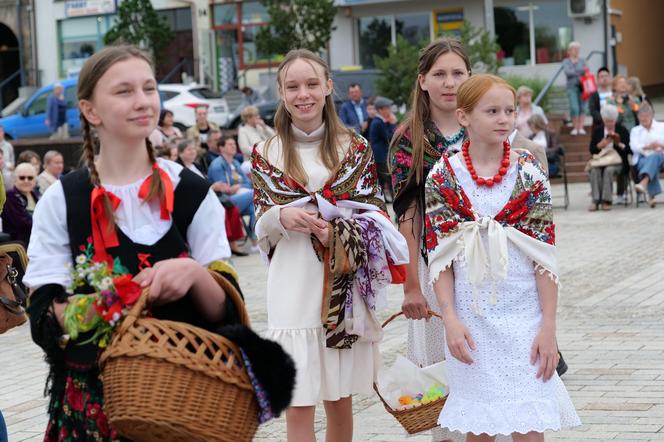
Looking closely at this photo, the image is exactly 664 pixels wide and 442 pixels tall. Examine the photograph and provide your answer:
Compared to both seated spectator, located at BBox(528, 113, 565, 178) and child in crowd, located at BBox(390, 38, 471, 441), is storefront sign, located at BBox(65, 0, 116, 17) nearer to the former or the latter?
seated spectator, located at BBox(528, 113, 565, 178)

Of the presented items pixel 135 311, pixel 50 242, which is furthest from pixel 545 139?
pixel 135 311

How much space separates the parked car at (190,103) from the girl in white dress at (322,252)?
1083 inches

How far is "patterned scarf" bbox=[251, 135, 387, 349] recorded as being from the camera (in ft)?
16.7

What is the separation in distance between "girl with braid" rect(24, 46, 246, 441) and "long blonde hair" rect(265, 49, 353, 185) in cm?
163

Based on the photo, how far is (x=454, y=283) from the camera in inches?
187

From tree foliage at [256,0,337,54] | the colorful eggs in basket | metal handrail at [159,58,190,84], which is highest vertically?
tree foliage at [256,0,337,54]

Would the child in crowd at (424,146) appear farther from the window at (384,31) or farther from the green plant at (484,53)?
the window at (384,31)

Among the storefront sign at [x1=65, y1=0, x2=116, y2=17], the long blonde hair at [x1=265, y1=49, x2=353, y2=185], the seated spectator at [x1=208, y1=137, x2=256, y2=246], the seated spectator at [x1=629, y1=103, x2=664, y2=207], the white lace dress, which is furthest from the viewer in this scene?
the storefront sign at [x1=65, y1=0, x2=116, y2=17]

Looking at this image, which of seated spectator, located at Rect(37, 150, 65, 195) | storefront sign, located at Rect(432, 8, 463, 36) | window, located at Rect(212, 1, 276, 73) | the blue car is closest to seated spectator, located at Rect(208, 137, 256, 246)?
seated spectator, located at Rect(37, 150, 65, 195)

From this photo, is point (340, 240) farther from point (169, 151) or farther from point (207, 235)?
point (169, 151)

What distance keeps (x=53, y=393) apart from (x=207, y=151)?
15.4m

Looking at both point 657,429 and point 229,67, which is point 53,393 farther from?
point 229,67

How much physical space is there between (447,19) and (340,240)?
3675 cm

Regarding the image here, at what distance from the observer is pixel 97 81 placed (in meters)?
3.55
